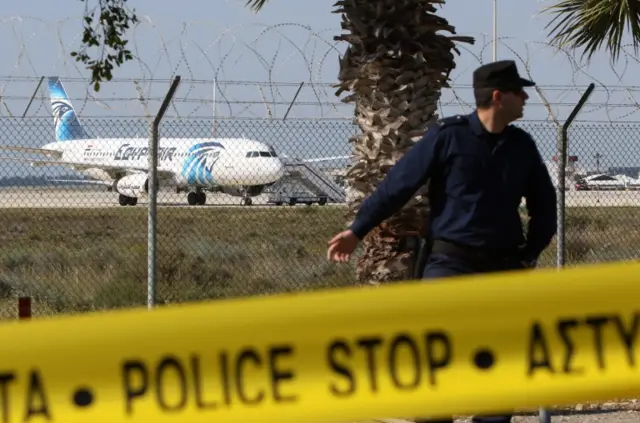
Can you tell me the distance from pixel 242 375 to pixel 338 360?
13.6 inches

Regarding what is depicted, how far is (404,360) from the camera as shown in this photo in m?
4.65

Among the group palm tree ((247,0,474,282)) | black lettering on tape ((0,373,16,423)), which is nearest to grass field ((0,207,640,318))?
palm tree ((247,0,474,282))

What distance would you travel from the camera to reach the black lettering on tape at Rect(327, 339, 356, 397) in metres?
4.61

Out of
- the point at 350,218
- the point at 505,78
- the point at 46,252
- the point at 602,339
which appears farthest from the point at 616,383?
the point at 46,252

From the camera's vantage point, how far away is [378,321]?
4621 mm

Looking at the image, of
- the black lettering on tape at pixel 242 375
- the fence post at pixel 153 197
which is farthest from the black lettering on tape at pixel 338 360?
the fence post at pixel 153 197

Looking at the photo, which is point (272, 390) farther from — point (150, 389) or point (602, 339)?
point (602, 339)

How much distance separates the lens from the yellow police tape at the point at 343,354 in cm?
450

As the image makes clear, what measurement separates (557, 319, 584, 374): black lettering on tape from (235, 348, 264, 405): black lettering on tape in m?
1.11

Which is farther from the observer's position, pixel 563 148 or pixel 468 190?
pixel 563 148

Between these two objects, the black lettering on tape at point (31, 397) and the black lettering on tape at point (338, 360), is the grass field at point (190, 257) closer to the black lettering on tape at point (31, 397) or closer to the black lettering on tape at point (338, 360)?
the black lettering on tape at point (31, 397)

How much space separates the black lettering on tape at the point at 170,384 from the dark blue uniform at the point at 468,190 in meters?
1.37

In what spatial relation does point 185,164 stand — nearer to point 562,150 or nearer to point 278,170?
point 278,170

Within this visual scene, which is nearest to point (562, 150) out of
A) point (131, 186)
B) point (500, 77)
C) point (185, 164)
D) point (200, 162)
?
point (500, 77)
